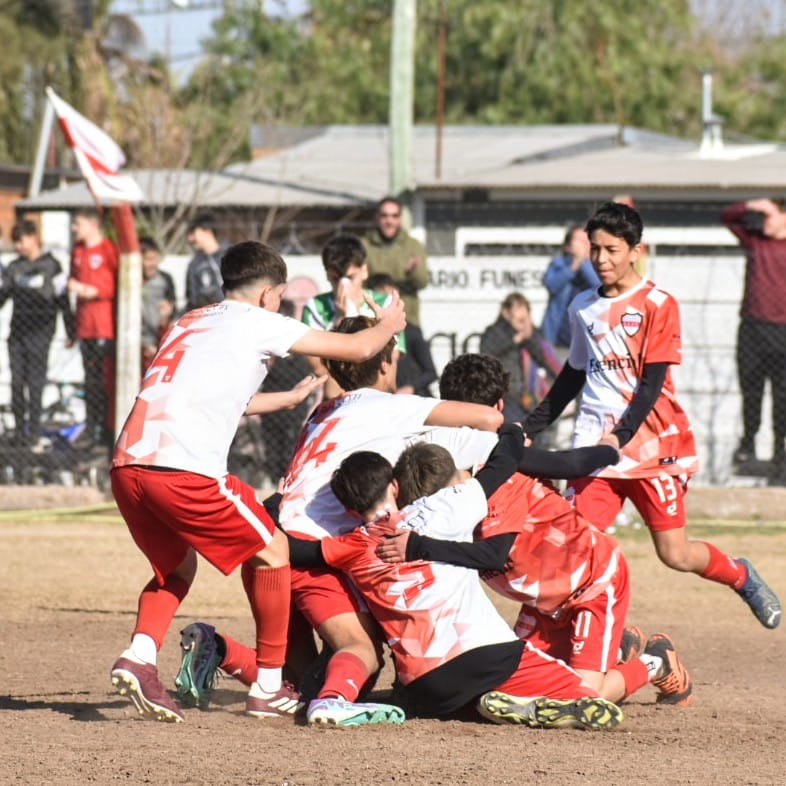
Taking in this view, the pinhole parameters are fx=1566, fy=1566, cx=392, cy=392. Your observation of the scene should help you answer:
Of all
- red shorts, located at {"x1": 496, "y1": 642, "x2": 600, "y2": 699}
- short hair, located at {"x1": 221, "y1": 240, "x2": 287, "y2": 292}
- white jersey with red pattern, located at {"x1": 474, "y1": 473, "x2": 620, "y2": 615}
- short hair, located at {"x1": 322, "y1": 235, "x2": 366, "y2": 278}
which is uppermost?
short hair, located at {"x1": 221, "y1": 240, "x2": 287, "y2": 292}

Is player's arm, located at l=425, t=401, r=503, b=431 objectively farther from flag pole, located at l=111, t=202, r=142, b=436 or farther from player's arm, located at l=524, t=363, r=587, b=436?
flag pole, located at l=111, t=202, r=142, b=436

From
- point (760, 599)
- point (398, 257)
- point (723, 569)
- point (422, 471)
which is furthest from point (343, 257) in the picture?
point (398, 257)

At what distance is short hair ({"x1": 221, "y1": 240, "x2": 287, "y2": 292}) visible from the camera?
19.0ft

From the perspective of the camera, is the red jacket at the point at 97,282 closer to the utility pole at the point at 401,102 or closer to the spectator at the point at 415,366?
the spectator at the point at 415,366

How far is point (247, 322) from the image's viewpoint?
559 centimetres

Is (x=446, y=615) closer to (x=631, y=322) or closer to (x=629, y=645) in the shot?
(x=629, y=645)

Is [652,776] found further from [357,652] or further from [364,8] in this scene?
[364,8]

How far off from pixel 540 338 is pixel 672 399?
5.95 meters

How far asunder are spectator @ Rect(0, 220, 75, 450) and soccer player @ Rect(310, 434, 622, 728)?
8.21m

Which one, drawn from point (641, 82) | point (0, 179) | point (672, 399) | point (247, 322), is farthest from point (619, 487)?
point (641, 82)

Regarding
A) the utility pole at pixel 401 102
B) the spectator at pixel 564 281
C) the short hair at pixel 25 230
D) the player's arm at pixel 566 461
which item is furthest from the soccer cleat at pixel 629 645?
the utility pole at pixel 401 102

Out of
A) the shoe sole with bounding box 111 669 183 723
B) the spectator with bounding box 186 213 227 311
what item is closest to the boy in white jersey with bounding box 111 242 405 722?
the shoe sole with bounding box 111 669 183 723

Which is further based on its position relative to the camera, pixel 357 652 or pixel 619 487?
pixel 619 487

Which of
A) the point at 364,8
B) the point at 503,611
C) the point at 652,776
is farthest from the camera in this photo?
the point at 364,8
